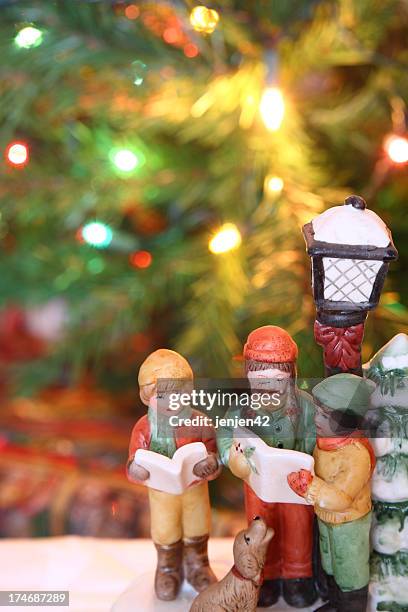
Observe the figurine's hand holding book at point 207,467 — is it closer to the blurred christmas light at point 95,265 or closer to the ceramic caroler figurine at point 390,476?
the ceramic caroler figurine at point 390,476

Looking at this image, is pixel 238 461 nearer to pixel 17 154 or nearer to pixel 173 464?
pixel 173 464

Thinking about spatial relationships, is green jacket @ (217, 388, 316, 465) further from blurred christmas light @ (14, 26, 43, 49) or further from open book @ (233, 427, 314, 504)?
blurred christmas light @ (14, 26, 43, 49)

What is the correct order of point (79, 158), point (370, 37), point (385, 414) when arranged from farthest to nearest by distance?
1. point (79, 158)
2. point (370, 37)
3. point (385, 414)

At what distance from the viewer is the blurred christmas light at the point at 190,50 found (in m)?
1.04

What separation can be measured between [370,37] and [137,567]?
71cm

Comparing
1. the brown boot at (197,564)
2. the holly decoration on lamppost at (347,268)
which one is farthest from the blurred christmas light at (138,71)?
the brown boot at (197,564)

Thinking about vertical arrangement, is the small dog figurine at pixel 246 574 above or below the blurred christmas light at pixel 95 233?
below

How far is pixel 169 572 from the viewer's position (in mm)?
731

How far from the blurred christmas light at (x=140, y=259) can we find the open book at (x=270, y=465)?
0.59m

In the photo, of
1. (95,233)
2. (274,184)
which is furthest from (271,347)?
(95,233)

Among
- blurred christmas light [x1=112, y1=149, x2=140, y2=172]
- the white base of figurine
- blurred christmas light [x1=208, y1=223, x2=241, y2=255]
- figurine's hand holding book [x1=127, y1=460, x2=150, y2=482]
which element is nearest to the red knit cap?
figurine's hand holding book [x1=127, y1=460, x2=150, y2=482]

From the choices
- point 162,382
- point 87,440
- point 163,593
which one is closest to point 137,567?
point 163,593

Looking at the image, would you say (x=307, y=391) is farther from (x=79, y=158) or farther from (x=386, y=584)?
(x=79, y=158)

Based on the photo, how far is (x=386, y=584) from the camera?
0.66 m
